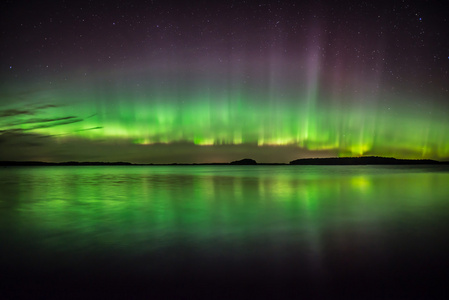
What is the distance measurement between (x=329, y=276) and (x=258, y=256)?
5.06 ft

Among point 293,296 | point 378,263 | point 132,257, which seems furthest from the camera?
point 132,257

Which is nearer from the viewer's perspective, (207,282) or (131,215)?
(207,282)

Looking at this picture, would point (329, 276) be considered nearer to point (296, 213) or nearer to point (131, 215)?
point (296, 213)

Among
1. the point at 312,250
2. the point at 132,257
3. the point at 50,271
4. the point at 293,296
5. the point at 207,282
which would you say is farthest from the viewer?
the point at 312,250

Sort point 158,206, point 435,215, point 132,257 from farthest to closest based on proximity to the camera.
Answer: point 158,206
point 435,215
point 132,257

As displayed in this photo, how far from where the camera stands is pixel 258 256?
20.9ft

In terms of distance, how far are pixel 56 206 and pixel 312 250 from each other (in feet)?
39.5

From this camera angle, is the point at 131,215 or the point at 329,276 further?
the point at 131,215

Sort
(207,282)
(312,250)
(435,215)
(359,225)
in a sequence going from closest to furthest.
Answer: (207,282) < (312,250) < (359,225) < (435,215)

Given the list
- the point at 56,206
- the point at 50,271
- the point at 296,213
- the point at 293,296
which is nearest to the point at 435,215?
the point at 296,213

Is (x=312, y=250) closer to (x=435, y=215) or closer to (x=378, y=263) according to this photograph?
(x=378, y=263)

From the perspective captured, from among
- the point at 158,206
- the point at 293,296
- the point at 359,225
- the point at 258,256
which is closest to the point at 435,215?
the point at 359,225

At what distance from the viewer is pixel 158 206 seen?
14.2 m

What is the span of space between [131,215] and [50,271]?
634 cm
